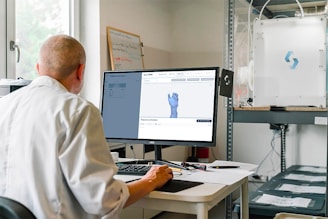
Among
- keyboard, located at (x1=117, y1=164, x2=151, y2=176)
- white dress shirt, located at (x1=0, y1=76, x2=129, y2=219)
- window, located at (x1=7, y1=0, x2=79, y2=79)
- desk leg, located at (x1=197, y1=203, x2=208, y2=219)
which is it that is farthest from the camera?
window, located at (x1=7, y1=0, x2=79, y2=79)

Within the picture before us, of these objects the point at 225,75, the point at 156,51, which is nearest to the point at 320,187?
the point at 225,75

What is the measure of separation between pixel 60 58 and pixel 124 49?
2.19 metres

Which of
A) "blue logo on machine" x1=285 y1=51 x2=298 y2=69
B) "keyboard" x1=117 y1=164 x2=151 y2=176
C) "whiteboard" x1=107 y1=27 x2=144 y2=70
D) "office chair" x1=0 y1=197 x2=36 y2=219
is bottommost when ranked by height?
"keyboard" x1=117 y1=164 x2=151 y2=176

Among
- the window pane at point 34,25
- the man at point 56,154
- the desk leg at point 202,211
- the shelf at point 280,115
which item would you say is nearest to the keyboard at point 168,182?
the desk leg at point 202,211

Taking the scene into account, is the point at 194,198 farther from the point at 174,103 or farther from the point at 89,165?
the point at 174,103

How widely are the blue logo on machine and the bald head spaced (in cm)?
159

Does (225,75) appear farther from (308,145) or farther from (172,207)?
(308,145)

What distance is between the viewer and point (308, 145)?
3846 mm

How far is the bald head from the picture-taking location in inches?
48.4

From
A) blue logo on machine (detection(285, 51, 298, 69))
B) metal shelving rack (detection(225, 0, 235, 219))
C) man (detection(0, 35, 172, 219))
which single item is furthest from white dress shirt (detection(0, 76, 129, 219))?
blue logo on machine (detection(285, 51, 298, 69))

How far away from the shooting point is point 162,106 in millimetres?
1863

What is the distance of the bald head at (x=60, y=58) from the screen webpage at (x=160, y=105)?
664 mm

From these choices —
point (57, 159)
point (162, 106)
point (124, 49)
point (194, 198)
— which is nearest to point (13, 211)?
point (57, 159)

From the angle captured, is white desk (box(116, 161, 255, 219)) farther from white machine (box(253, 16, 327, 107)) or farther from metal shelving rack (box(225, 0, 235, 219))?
white machine (box(253, 16, 327, 107))
